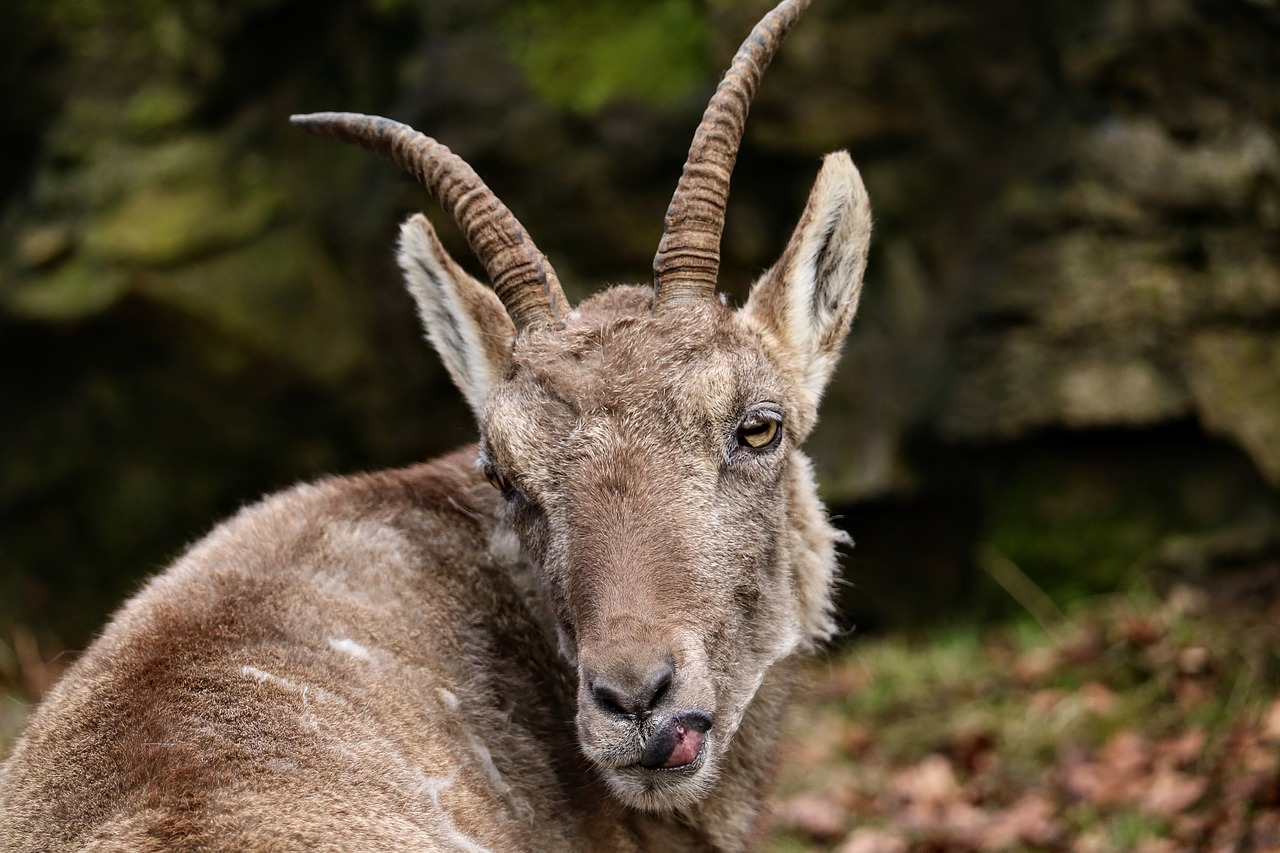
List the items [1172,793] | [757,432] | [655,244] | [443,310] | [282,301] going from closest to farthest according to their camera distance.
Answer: [757,432] < [443,310] < [1172,793] < [655,244] < [282,301]

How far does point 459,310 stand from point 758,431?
1.49 m

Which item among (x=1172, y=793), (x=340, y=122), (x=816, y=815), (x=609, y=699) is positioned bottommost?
(x=816, y=815)

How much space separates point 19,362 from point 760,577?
344 inches

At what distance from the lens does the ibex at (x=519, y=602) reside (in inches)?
161

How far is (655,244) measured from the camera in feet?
35.5

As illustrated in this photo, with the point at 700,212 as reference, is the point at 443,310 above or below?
below

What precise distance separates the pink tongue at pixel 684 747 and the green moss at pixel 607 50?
23.7 ft

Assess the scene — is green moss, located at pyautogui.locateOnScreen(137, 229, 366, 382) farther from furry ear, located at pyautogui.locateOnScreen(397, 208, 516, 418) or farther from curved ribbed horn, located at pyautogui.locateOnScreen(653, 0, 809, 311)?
curved ribbed horn, located at pyautogui.locateOnScreen(653, 0, 809, 311)

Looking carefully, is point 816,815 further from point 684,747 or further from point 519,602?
point 684,747

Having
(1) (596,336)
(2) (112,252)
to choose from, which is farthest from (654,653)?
(2) (112,252)

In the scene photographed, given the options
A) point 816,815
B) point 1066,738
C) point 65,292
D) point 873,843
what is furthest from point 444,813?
point 65,292

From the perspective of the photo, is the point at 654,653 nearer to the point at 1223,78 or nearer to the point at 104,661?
the point at 104,661

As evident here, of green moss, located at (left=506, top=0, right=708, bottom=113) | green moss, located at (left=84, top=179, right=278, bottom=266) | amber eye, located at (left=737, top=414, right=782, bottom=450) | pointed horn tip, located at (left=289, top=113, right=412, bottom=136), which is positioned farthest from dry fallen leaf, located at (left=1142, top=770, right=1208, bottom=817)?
green moss, located at (left=84, top=179, right=278, bottom=266)

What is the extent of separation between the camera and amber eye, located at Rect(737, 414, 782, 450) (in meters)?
5.02
